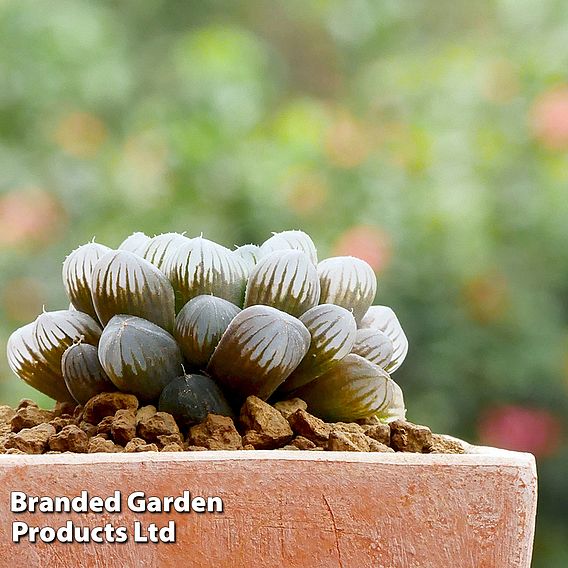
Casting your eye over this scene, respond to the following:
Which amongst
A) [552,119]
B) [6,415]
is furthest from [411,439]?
[552,119]

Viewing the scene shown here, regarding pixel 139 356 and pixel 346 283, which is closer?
pixel 139 356

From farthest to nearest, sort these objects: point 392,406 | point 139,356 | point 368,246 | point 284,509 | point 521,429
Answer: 1. point 521,429
2. point 368,246
3. point 392,406
4. point 139,356
5. point 284,509

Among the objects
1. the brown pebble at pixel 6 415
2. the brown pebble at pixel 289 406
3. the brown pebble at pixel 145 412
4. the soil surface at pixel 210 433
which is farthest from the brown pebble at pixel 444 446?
the brown pebble at pixel 6 415

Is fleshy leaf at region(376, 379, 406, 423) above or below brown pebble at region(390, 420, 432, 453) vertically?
above

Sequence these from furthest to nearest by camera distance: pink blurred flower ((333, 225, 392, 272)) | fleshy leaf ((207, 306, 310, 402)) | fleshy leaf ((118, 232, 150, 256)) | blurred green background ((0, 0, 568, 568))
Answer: blurred green background ((0, 0, 568, 568)) → pink blurred flower ((333, 225, 392, 272)) → fleshy leaf ((118, 232, 150, 256)) → fleshy leaf ((207, 306, 310, 402))

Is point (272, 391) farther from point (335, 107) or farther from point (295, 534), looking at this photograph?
point (335, 107)

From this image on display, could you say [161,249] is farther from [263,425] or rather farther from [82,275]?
[263,425]

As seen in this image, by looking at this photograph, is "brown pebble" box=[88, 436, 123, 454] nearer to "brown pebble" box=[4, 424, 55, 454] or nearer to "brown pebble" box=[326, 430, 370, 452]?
"brown pebble" box=[4, 424, 55, 454]

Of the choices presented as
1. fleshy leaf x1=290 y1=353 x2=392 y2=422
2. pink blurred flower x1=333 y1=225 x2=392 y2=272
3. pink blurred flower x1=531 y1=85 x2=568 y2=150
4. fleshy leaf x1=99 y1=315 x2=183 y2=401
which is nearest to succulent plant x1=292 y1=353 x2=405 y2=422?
fleshy leaf x1=290 y1=353 x2=392 y2=422

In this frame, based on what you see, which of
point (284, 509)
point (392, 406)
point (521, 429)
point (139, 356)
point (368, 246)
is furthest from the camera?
point (521, 429)
